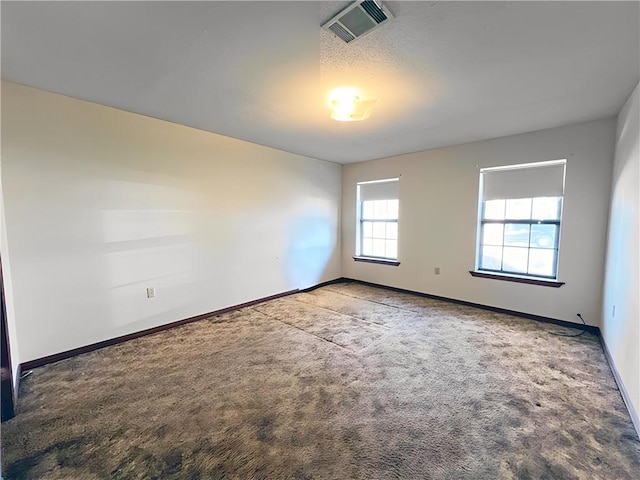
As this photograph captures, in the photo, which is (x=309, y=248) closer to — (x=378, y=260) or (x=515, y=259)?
(x=378, y=260)

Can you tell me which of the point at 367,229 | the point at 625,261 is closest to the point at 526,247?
the point at 625,261

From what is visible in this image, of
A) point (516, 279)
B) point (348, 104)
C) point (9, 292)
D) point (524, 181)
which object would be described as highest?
point (348, 104)

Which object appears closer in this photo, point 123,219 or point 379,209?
point 123,219

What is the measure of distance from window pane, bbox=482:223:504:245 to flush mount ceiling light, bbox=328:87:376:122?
2.62 metres

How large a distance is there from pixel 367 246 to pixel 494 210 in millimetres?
2255

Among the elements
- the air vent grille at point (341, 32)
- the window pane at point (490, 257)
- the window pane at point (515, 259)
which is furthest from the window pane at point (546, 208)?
the air vent grille at point (341, 32)

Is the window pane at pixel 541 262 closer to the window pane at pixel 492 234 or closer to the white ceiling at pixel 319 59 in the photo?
the window pane at pixel 492 234

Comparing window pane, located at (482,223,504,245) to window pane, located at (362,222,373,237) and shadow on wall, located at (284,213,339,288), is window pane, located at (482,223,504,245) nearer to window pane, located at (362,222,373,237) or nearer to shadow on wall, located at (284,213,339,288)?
window pane, located at (362,222,373,237)

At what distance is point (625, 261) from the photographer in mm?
2244

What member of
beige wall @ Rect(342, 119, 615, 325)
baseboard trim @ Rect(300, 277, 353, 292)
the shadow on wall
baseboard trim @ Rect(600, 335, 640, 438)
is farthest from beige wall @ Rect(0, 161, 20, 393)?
beige wall @ Rect(342, 119, 615, 325)

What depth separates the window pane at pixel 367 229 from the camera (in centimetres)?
545

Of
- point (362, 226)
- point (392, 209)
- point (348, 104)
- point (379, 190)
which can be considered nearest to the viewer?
point (348, 104)

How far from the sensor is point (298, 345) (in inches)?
114

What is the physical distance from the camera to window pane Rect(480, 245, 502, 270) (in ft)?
13.0
